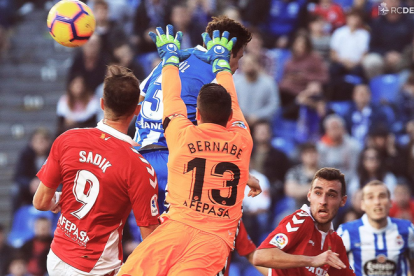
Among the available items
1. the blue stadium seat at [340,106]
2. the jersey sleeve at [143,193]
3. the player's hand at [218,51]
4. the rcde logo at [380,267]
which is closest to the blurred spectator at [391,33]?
the blue stadium seat at [340,106]

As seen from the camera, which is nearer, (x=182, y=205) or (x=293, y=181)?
(x=182, y=205)

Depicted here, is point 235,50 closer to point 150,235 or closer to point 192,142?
point 192,142

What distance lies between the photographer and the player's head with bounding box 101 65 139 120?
4.66 metres

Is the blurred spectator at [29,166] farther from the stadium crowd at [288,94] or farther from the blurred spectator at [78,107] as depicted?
the blurred spectator at [78,107]

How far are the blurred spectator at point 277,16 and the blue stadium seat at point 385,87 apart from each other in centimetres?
182

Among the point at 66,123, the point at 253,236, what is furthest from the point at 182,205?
the point at 66,123

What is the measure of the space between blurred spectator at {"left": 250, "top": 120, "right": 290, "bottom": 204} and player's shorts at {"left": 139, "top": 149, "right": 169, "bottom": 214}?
4.77 meters

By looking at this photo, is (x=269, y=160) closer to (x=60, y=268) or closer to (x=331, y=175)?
(x=331, y=175)

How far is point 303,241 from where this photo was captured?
5062 mm

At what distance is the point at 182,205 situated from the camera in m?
4.56

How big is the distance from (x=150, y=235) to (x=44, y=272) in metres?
5.69

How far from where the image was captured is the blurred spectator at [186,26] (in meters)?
11.6

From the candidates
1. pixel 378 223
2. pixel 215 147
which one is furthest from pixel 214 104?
pixel 378 223

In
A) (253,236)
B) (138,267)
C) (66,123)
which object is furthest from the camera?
(66,123)
